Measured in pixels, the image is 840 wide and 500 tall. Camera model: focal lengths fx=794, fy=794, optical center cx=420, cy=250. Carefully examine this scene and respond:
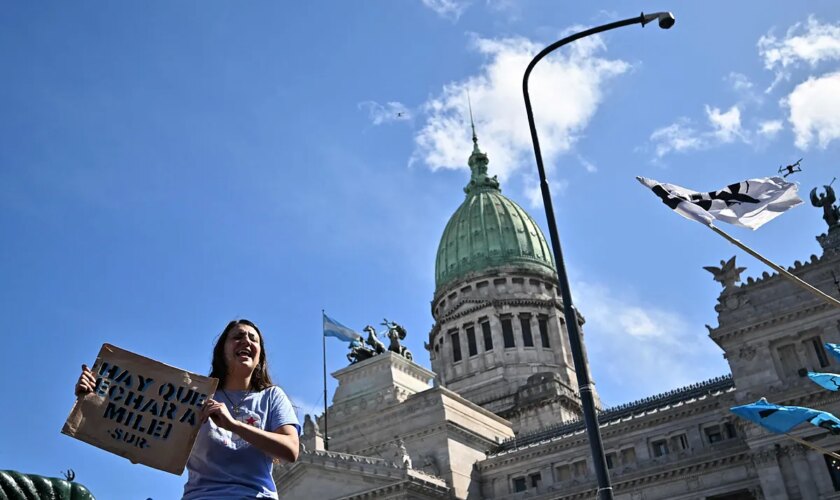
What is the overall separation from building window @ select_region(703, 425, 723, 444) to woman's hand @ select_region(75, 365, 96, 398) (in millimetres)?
46757

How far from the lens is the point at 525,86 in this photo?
18719mm

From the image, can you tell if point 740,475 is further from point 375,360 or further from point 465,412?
point 375,360

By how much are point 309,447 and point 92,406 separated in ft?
173

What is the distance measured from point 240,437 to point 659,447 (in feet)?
155

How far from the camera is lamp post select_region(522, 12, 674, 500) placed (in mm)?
13570

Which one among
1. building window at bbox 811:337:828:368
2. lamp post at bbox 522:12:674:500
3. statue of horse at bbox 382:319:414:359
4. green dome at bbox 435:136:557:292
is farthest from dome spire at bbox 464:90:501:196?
lamp post at bbox 522:12:674:500

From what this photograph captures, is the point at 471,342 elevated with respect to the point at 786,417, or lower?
elevated

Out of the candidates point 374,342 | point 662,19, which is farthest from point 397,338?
point 662,19

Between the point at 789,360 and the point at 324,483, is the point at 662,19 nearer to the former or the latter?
the point at 789,360

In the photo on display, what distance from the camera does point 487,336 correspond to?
78312 mm

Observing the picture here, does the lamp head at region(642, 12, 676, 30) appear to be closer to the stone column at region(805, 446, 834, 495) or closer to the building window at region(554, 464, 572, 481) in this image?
the stone column at region(805, 446, 834, 495)

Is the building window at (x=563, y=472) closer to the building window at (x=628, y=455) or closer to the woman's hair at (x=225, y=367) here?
the building window at (x=628, y=455)

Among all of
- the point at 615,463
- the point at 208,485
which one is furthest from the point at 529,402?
the point at 208,485

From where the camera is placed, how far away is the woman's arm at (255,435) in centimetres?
584
